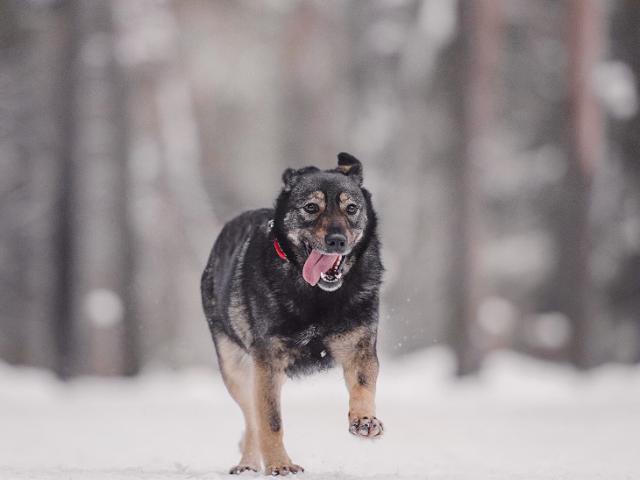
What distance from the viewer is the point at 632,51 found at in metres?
19.4

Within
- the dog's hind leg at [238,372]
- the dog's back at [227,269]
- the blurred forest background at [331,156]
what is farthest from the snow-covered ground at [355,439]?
the blurred forest background at [331,156]

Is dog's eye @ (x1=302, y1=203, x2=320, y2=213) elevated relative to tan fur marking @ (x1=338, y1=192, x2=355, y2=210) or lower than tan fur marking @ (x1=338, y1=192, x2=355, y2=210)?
lower

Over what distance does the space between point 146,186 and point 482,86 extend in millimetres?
8324

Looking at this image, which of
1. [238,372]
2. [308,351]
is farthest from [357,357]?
[238,372]

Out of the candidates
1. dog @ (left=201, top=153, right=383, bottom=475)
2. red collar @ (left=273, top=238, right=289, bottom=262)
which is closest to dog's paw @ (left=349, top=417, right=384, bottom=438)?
dog @ (left=201, top=153, right=383, bottom=475)

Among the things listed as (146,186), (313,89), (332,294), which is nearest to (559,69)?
(313,89)

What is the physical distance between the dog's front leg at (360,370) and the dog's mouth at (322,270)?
0.39m

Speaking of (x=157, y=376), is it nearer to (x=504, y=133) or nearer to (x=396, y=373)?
(x=396, y=373)

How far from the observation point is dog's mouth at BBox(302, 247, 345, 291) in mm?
5781

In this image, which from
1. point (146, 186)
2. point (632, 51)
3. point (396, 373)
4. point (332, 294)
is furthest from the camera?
point (146, 186)

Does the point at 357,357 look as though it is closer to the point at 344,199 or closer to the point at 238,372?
the point at 344,199

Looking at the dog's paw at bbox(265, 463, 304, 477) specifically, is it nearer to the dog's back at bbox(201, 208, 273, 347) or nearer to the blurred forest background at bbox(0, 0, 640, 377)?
the dog's back at bbox(201, 208, 273, 347)

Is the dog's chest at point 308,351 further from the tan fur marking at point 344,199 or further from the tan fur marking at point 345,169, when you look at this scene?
the tan fur marking at point 345,169

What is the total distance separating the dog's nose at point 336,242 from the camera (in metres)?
5.62
